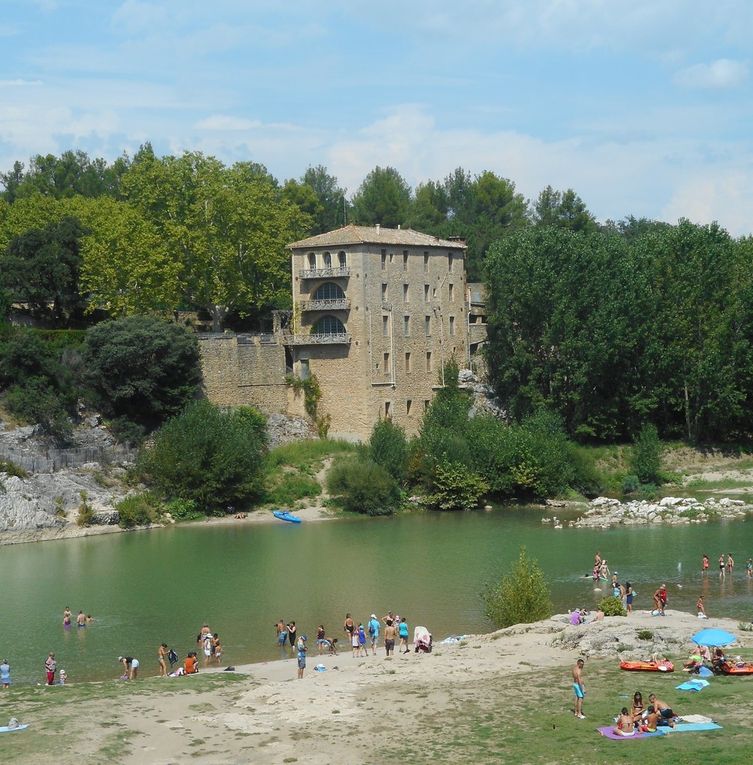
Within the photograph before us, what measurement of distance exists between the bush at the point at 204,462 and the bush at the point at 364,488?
3.81 metres

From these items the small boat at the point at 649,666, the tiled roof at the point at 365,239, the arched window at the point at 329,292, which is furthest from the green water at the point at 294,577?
the tiled roof at the point at 365,239

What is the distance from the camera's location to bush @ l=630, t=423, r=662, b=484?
70.1m

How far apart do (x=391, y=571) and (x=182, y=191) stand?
33219 mm

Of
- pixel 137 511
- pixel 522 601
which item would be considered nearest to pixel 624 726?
pixel 522 601

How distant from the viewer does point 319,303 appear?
243 ft

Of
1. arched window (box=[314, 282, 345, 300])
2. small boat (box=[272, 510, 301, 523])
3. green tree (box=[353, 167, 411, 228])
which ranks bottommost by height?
small boat (box=[272, 510, 301, 523])

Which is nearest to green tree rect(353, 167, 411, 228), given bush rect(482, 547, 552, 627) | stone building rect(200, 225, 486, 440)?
stone building rect(200, 225, 486, 440)

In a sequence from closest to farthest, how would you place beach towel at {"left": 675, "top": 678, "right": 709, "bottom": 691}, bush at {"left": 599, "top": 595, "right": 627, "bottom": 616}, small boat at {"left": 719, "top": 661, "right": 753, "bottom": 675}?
beach towel at {"left": 675, "top": 678, "right": 709, "bottom": 691} → small boat at {"left": 719, "top": 661, "right": 753, "bottom": 675} → bush at {"left": 599, "top": 595, "right": 627, "bottom": 616}

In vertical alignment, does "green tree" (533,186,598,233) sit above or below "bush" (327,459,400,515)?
above

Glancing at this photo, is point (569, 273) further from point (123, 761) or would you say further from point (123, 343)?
point (123, 761)

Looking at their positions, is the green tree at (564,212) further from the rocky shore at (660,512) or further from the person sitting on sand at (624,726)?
the person sitting on sand at (624,726)

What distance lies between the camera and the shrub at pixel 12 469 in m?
60.6

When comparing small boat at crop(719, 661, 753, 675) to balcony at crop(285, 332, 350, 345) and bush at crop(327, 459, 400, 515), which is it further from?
balcony at crop(285, 332, 350, 345)

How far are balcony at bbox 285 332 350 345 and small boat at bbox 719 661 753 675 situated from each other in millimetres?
43299
